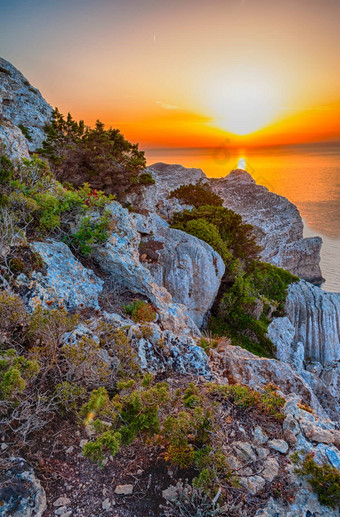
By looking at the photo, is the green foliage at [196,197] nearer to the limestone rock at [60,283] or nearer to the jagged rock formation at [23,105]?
the jagged rock formation at [23,105]

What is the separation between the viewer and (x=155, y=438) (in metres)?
3.93

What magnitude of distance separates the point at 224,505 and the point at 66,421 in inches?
94.6

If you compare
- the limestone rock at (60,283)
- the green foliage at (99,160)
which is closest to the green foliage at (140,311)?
the limestone rock at (60,283)

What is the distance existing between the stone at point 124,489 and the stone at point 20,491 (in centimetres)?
82

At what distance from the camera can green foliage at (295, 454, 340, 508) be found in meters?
3.14

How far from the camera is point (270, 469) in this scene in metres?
3.67

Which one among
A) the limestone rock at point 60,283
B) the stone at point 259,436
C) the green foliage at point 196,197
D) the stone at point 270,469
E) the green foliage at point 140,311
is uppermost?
the green foliage at point 196,197

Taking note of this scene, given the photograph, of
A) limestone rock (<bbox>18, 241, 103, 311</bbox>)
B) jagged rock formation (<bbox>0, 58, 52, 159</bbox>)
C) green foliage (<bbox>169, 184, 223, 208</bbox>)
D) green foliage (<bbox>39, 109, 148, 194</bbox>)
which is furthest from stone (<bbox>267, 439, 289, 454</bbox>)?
green foliage (<bbox>169, 184, 223, 208</bbox>)

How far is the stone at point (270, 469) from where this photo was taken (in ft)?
11.8

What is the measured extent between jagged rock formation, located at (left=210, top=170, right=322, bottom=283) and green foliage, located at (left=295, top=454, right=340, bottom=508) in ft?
105

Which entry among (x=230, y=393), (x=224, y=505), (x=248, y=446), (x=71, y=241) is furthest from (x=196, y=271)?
(x=224, y=505)

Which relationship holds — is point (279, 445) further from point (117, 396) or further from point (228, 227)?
point (228, 227)

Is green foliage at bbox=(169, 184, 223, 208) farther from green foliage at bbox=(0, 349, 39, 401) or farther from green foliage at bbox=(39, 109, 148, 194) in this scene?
green foliage at bbox=(0, 349, 39, 401)

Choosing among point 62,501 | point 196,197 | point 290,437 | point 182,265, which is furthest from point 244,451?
point 196,197
